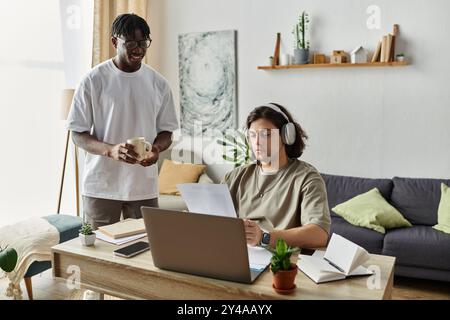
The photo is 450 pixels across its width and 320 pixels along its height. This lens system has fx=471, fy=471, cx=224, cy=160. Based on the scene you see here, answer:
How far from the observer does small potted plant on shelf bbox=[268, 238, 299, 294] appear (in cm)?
129

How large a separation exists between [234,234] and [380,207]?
235 cm

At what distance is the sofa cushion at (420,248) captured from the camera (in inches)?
119

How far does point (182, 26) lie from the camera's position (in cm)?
455

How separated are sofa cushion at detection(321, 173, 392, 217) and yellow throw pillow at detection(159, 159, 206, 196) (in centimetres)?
122

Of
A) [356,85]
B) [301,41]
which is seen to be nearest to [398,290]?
[356,85]

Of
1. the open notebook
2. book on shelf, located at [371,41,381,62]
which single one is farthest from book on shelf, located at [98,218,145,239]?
book on shelf, located at [371,41,381,62]

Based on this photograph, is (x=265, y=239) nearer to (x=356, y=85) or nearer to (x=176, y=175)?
(x=356, y=85)

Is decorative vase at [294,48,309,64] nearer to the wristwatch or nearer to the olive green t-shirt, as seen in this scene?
the olive green t-shirt

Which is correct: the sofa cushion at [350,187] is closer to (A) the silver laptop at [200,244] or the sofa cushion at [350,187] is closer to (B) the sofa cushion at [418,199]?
(B) the sofa cushion at [418,199]

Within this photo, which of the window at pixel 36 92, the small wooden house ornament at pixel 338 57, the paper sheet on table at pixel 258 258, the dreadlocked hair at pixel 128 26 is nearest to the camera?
the paper sheet on table at pixel 258 258

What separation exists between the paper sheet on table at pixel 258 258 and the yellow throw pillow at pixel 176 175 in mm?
2631

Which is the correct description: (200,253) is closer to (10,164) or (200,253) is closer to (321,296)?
(321,296)

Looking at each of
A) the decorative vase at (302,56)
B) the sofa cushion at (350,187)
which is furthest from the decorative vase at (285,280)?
the decorative vase at (302,56)
